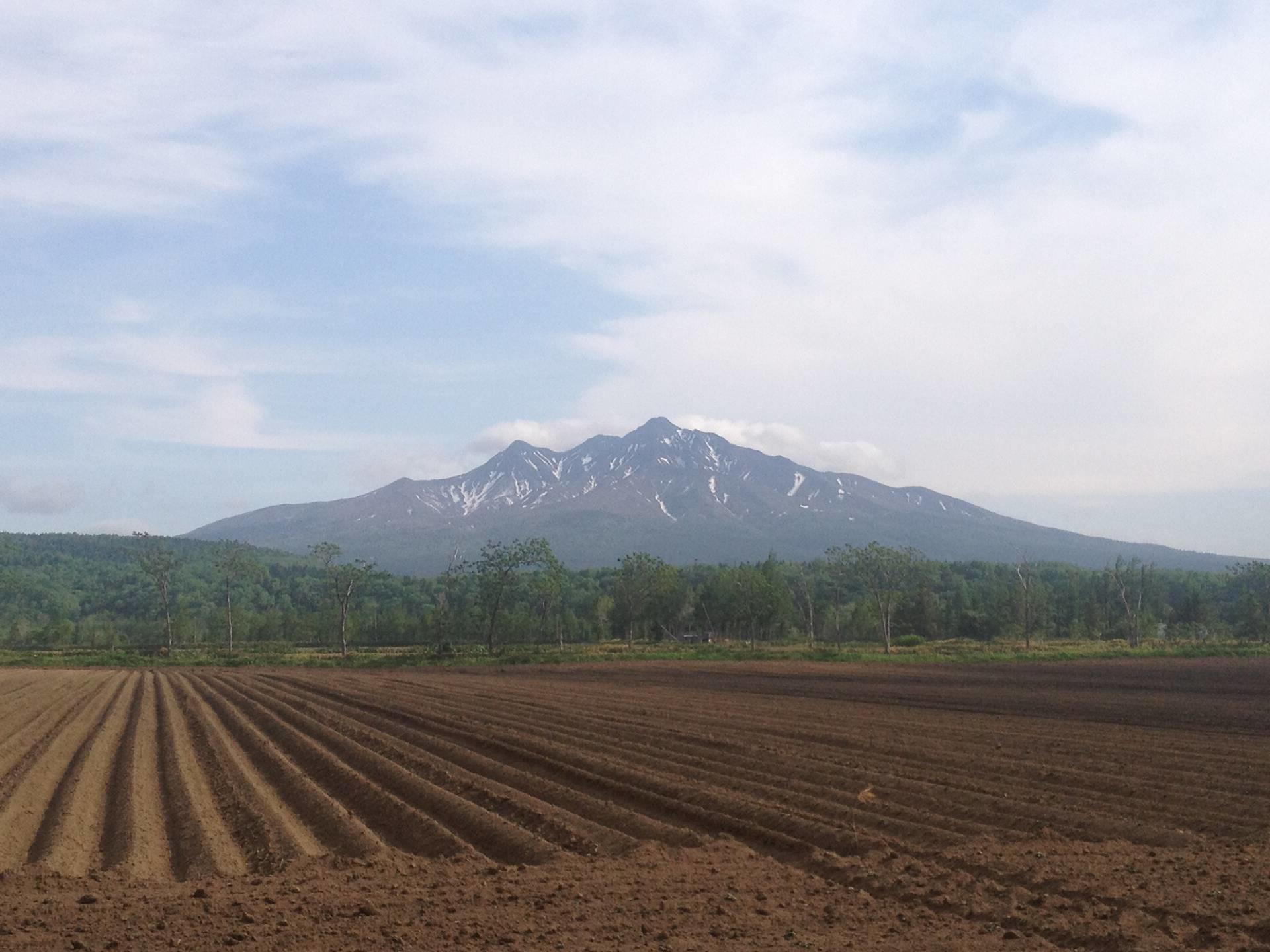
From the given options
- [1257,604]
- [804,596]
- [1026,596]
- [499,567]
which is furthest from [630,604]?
[1257,604]

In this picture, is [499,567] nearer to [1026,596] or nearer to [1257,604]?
[1026,596]

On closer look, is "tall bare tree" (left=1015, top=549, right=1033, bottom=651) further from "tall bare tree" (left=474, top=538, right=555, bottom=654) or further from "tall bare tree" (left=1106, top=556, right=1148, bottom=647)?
"tall bare tree" (left=474, top=538, right=555, bottom=654)

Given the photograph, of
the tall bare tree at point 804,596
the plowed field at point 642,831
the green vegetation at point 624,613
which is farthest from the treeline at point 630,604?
the plowed field at point 642,831

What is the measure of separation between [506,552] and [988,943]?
73.7m

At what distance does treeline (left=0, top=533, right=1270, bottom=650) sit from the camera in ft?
275

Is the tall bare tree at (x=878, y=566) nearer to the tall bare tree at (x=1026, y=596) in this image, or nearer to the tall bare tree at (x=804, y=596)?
the tall bare tree at (x=1026, y=596)

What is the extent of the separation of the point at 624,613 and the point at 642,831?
9381cm

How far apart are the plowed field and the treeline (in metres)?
54.6

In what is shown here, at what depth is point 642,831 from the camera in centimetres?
1203

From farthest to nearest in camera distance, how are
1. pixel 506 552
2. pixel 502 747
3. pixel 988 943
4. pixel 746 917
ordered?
pixel 506 552, pixel 502 747, pixel 746 917, pixel 988 943

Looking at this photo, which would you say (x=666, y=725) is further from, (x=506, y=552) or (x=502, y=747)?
(x=506, y=552)

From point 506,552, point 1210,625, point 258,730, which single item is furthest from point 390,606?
point 258,730

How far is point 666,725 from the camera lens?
23.2 metres

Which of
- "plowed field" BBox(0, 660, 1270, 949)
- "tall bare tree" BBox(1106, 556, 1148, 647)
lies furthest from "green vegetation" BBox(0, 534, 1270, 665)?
"plowed field" BBox(0, 660, 1270, 949)
